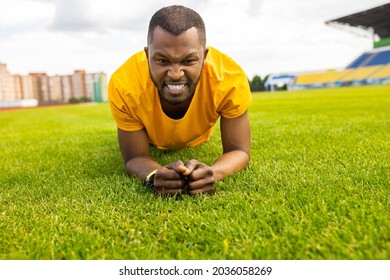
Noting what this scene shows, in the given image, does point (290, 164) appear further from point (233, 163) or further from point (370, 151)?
point (370, 151)

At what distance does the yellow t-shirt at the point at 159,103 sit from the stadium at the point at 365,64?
43819 mm

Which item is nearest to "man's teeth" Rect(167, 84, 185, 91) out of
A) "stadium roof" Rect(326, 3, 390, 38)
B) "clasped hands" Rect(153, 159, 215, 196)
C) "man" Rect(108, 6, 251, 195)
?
"man" Rect(108, 6, 251, 195)

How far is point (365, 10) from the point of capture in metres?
41.5

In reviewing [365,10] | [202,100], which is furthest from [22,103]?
[202,100]

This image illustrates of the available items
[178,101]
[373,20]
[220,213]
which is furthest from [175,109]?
[373,20]

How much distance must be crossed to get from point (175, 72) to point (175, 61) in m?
0.07

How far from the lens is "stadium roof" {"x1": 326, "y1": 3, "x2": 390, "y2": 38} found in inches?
1642

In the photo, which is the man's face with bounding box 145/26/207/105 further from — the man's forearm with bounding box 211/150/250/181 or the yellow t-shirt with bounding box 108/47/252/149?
the man's forearm with bounding box 211/150/250/181

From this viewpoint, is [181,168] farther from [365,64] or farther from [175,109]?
[365,64]

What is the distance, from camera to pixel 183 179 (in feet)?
7.59

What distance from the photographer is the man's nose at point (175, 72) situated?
7.93ft

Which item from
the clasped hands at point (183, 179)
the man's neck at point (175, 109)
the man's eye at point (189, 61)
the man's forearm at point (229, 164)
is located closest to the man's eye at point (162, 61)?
the man's eye at point (189, 61)

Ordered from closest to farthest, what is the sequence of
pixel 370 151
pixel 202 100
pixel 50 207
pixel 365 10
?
pixel 50 207, pixel 202 100, pixel 370 151, pixel 365 10

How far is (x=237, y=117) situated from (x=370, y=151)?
4.06 feet
